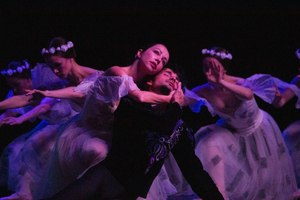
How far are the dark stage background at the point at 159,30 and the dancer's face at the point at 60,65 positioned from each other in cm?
75

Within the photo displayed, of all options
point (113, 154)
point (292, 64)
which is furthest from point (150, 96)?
point (292, 64)

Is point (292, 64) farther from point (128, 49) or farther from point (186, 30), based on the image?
point (128, 49)

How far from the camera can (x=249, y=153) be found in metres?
3.37

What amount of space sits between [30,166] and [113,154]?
1473 millimetres

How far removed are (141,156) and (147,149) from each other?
0.05 meters

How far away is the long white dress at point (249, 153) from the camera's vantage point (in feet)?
10.5

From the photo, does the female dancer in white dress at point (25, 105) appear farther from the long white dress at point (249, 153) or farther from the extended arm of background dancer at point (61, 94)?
the long white dress at point (249, 153)

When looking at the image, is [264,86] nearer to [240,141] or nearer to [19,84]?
[240,141]

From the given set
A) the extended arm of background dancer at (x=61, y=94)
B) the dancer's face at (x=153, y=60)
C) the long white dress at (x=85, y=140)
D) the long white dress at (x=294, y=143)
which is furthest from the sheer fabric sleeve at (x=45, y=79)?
the long white dress at (x=294, y=143)

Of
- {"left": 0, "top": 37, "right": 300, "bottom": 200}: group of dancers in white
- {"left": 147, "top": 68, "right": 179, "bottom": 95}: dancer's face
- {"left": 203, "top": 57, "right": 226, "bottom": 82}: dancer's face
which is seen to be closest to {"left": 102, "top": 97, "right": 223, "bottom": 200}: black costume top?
{"left": 147, "top": 68, "right": 179, "bottom": 95}: dancer's face

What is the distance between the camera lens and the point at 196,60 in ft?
14.0

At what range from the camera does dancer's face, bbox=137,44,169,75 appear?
2.56 m

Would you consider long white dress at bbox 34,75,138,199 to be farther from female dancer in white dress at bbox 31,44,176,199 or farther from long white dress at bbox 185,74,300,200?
long white dress at bbox 185,74,300,200

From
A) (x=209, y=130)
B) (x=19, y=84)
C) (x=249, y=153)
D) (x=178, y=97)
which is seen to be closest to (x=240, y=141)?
(x=249, y=153)
